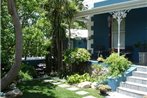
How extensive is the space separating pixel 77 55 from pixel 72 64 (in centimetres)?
113

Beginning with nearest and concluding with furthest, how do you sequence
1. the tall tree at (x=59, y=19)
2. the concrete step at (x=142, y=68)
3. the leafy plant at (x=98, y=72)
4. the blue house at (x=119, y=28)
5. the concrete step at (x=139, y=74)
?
the concrete step at (x=139, y=74)
the concrete step at (x=142, y=68)
the leafy plant at (x=98, y=72)
the blue house at (x=119, y=28)
the tall tree at (x=59, y=19)

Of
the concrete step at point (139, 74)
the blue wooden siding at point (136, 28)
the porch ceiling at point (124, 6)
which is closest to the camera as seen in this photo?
the concrete step at point (139, 74)

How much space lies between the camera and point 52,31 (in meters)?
17.5

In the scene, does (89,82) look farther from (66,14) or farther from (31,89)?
(66,14)

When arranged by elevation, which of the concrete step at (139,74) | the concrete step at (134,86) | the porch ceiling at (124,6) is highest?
the porch ceiling at (124,6)

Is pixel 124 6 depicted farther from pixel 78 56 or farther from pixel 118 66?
pixel 78 56

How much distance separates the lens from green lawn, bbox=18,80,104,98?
38.0 ft

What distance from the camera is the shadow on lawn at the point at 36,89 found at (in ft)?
38.2

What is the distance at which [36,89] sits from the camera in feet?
42.1

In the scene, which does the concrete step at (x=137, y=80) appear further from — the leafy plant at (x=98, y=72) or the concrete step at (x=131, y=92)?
the leafy plant at (x=98, y=72)

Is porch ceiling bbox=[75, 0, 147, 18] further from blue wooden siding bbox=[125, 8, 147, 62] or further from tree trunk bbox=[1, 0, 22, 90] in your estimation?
tree trunk bbox=[1, 0, 22, 90]

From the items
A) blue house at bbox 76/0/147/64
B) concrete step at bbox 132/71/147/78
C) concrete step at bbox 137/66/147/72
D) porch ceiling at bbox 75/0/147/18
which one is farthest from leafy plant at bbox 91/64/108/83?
porch ceiling at bbox 75/0/147/18

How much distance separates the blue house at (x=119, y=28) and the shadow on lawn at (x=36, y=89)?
3.76m

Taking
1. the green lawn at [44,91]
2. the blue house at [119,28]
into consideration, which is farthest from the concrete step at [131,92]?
the blue house at [119,28]
